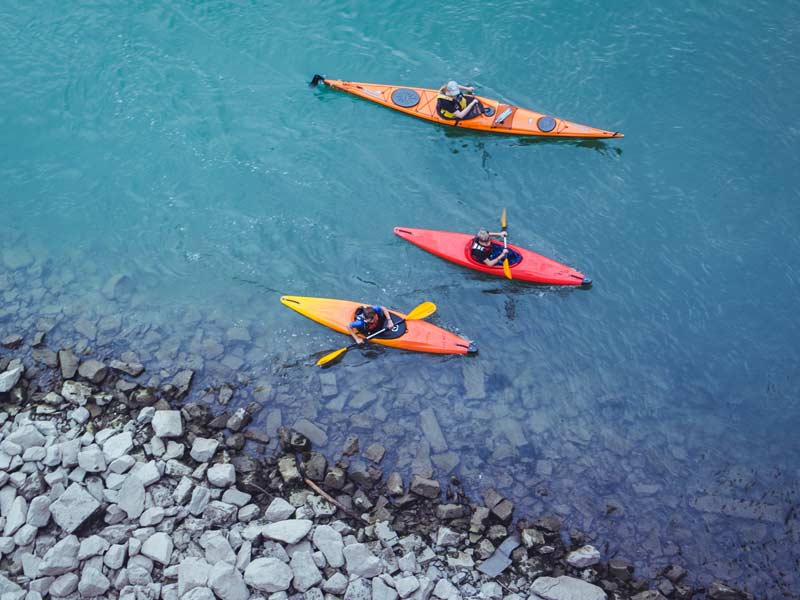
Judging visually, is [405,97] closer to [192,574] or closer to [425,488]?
[425,488]

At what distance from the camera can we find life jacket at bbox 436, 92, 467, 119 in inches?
588

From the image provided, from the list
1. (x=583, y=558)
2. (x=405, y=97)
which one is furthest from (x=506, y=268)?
(x=583, y=558)

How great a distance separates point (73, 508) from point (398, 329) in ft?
20.1

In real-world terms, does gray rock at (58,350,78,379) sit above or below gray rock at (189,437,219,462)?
below

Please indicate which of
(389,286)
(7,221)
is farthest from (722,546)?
(7,221)

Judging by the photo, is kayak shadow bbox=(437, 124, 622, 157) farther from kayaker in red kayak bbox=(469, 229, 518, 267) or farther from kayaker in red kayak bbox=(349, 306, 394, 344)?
kayaker in red kayak bbox=(349, 306, 394, 344)

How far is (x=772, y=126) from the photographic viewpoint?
50.4 feet

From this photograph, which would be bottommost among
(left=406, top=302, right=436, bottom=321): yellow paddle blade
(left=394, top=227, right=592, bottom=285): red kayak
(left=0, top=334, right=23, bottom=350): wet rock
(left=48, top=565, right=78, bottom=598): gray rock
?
(left=48, top=565, right=78, bottom=598): gray rock

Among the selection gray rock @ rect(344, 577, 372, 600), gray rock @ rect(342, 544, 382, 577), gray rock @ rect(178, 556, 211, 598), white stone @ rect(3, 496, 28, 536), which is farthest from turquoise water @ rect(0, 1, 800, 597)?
white stone @ rect(3, 496, 28, 536)

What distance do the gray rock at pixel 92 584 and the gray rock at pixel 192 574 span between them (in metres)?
1.03

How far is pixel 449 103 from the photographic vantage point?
49.2 feet

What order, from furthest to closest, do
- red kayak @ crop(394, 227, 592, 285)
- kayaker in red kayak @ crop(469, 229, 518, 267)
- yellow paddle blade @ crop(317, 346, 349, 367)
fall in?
red kayak @ crop(394, 227, 592, 285) → kayaker in red kayak @ crop(469, 229, 518, 267) → yellow paddle blade @ crop(317, 346, 349, 367)

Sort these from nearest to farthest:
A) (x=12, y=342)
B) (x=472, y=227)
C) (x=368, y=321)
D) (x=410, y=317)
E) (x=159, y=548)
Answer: (x=159, y=548)
(x=368, y=321)
(x=12, y=342)
(x=410, y=317)
(x=472, y=227)

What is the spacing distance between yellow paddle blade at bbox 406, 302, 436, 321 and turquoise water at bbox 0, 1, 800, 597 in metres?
0.43
